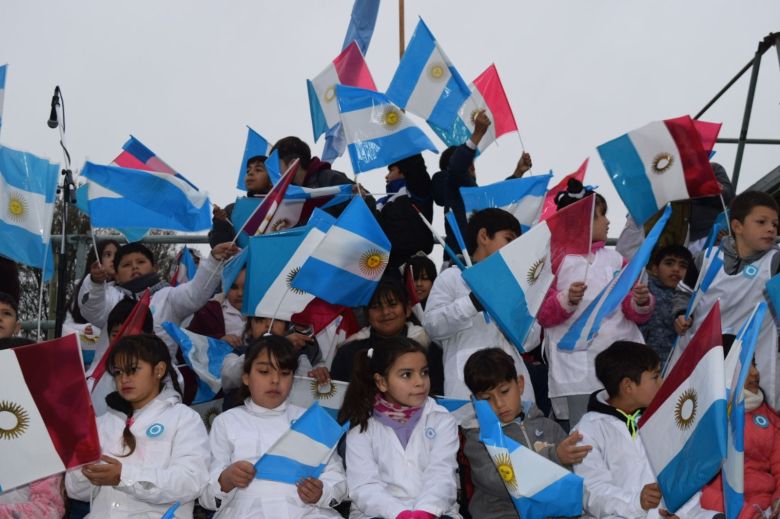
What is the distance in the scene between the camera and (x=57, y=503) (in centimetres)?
455

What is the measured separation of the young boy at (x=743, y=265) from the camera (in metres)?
5.59

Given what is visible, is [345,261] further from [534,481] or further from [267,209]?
[534,481]

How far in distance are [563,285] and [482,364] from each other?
114 cm

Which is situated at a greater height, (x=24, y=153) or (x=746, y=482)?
(x=24, y=153)

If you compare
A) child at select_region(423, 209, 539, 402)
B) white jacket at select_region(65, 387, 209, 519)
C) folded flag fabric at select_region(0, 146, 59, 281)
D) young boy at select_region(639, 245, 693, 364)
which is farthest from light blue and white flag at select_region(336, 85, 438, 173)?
white jacket at select_region(65, 387, 209, 519)

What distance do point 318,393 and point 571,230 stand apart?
1731 millimetres

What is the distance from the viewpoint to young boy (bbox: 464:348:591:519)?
4691 mm

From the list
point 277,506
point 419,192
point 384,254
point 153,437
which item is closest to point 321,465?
point 277,506

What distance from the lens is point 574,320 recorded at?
5.62m

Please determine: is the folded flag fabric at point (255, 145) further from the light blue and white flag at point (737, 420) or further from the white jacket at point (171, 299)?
the light blue and white flag at point (737, 420)

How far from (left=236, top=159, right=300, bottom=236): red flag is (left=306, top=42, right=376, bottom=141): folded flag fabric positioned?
5.00 ft

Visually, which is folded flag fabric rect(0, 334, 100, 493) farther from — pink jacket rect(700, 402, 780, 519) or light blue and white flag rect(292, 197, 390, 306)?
pink jacket rect(700, 402, 780, 519)

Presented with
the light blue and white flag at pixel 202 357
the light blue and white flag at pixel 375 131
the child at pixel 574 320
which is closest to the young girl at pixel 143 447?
the light blue and white flag at pixel 202 357

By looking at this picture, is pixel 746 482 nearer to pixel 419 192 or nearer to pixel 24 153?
pixel 419 192
